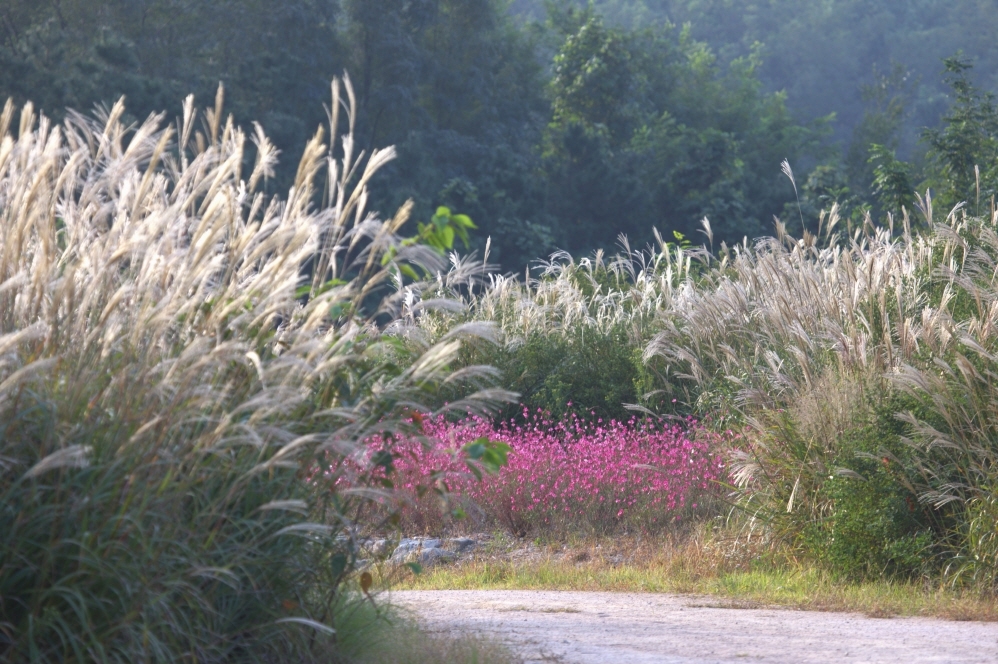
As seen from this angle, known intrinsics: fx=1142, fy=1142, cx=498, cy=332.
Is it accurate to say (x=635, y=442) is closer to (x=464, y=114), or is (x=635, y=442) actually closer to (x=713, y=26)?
(x=464, y=114)

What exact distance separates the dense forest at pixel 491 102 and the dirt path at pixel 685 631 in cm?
2046

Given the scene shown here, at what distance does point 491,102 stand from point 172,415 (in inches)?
1400

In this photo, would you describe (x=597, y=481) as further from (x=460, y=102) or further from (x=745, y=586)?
(x=460, y=102)

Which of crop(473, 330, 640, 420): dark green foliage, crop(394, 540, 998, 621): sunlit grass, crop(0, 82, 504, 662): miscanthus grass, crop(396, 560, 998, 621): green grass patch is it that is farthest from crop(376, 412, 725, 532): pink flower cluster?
crop(0, 82, 504, 662): miscanthus grass

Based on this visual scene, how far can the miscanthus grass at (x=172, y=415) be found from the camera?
3.65 meters

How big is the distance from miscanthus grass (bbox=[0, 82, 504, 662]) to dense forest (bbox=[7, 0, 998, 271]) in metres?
22.7

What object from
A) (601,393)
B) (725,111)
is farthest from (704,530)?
(725,111)

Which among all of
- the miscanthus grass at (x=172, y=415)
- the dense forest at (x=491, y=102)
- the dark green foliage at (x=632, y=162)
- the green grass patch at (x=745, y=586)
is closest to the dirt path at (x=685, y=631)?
the green grass patch at (x=745, y=586)

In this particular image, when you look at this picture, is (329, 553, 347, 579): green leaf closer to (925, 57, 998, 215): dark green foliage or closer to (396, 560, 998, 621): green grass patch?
(396, 560, 998, 621): green grass patch

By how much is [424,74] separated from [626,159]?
7187mm

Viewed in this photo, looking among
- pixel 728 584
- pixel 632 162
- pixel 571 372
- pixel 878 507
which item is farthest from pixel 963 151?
pixel 632 162

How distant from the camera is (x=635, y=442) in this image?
10500mm

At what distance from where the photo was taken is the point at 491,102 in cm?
3856

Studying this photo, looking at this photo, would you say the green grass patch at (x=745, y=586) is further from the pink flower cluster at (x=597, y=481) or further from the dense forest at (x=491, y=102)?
the dense forest at (x=491, y=102)
